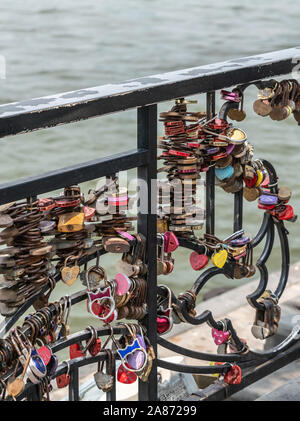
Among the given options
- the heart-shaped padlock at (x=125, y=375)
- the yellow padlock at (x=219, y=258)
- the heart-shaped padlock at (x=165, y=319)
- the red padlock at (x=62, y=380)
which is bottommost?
the heart-shaped padlock at (x=125, y=375)

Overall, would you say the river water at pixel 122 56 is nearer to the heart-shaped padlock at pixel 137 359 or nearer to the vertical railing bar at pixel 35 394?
the heart-shaped padlock at pixel 137 359

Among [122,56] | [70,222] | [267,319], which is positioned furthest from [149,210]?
[122,56]

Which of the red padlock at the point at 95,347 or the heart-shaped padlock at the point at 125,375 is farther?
the heart-shaped padlock at the point at 125,375

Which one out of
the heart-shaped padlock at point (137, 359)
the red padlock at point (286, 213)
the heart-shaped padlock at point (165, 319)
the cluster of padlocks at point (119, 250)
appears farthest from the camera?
the red padlock at point (286, 213)

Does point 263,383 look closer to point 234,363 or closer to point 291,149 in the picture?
point 234,363

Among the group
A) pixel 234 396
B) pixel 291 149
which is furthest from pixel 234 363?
pixel 291 149

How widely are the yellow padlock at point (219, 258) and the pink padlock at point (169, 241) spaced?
0.17m

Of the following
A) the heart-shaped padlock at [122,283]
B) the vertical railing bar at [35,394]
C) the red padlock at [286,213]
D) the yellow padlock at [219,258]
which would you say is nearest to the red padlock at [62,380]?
the vertical railing bar at [35,394]

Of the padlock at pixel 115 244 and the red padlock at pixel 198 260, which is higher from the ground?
the padlock at pixel 115 244

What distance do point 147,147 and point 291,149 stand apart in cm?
708

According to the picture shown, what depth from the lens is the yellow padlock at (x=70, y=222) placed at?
1783mm

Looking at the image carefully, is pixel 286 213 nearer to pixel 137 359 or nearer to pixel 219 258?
pixel 219 258

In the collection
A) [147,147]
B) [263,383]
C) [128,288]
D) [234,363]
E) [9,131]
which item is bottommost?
[263,383]

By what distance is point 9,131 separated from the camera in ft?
4.97
